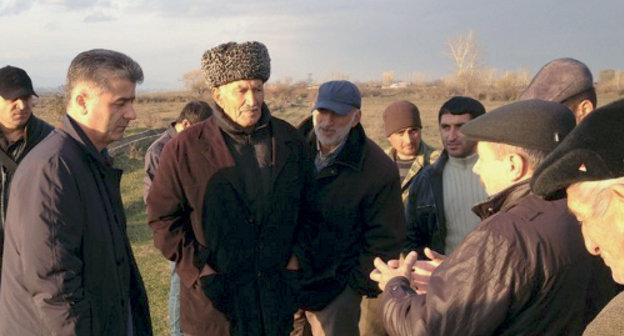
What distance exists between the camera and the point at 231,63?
3.11 m

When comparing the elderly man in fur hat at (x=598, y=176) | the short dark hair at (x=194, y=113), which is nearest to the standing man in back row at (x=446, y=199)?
the elderly man in fur hat at (x=598, y=176)

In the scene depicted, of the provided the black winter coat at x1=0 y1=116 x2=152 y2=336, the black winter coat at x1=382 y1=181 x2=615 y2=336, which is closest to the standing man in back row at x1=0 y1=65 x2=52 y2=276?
the black winter coat at x1=0 y1=116 x2=152 y2=336

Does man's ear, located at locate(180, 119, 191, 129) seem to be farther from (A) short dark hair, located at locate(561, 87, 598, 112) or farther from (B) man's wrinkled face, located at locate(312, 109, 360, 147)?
(A) short dark hair, located at locate(561, 87, 598, 112)

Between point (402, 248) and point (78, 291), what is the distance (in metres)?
1.92

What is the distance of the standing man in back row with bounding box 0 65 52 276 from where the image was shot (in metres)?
4.12

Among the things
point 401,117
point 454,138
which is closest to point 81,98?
point 454,138

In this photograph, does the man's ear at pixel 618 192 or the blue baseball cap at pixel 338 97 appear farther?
the blue baseball cap at pixel 338 97

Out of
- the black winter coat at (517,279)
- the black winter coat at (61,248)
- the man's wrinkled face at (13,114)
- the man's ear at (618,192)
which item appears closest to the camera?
the man's ear at (618,192)

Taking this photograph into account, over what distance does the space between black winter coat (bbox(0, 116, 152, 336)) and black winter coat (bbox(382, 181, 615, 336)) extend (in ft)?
4.32

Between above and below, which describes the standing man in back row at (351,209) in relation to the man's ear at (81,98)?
below

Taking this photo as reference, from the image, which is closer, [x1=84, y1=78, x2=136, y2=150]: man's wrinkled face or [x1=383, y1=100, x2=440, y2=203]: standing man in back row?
[x1=84, y1=78, x2=136, y2=150]: man's wrinkled face

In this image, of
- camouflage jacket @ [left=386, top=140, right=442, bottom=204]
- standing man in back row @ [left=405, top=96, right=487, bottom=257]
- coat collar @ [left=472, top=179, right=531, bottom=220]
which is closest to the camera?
coat collar @ [left=472, top=179, right=531, bottom=220]

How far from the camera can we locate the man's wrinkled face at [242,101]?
10.2ft

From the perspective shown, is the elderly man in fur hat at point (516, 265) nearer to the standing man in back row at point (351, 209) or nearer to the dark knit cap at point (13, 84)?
the standing man in back row at point (351, 209)
